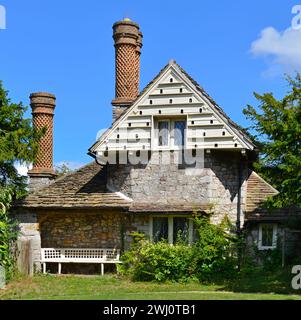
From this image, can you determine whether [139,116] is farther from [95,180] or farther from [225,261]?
[225,261]

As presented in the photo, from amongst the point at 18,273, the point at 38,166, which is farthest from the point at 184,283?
the point at 38,166

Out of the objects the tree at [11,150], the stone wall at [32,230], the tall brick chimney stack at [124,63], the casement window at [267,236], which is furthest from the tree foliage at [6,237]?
the casement window at [267,236]

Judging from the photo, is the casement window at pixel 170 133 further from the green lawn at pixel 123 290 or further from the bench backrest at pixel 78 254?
the green lawn at pixel 123 290

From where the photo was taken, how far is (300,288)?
18.5m

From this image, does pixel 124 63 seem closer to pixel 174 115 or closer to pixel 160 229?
pixel 174 115

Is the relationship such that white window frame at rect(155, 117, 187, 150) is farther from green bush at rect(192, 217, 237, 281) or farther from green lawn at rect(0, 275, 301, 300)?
green lawn at rect(0, 275, 301, 300)

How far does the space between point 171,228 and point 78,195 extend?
385 cm

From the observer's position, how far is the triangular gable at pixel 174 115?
2219cm

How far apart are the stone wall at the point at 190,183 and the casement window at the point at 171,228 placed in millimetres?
617

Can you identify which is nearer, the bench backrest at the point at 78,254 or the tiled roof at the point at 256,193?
the bench backrest at the point at 78,254

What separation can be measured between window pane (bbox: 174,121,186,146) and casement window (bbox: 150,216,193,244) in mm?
2657

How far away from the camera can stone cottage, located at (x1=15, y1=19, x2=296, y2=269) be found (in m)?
22.4

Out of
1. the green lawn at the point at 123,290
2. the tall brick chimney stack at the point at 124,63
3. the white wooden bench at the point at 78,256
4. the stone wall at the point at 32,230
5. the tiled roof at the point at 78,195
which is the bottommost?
the green lawn at the point at 123,290

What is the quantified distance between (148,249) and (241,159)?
4740 mm
